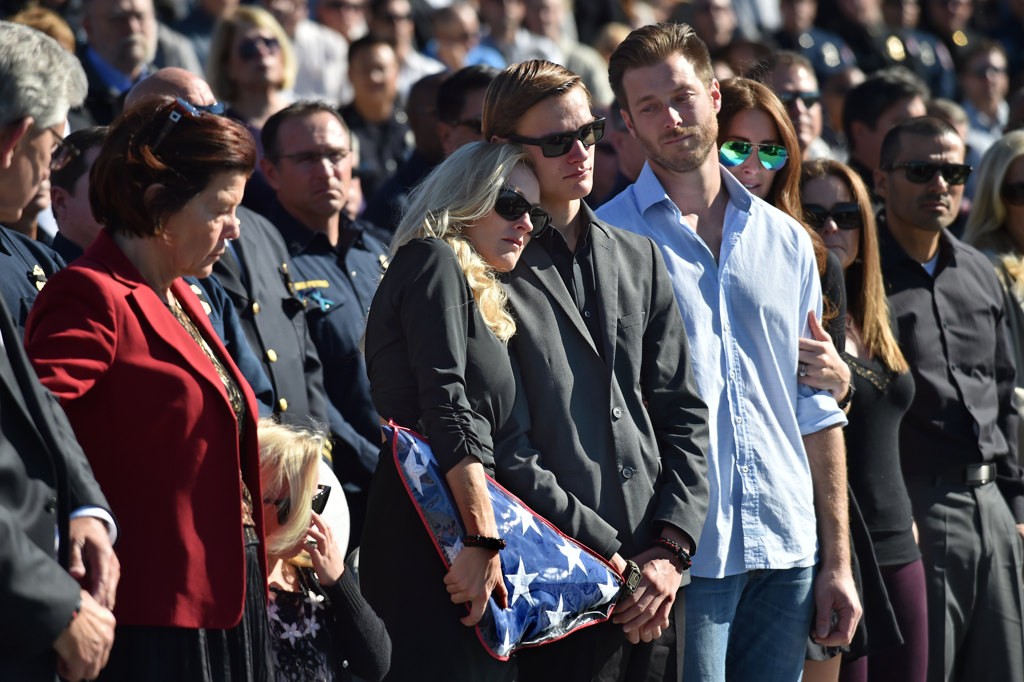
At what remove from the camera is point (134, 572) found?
3066mm

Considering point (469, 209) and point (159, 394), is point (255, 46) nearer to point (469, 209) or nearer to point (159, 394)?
point (469, 209)

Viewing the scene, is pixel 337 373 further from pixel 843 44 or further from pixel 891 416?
pixel 843 44

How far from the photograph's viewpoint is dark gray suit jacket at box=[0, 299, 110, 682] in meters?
2.55

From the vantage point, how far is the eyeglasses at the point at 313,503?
371 centimetres

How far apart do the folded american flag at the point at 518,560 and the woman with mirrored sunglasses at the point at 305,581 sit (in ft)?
1.02

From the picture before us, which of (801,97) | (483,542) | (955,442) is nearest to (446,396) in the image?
(483,542)

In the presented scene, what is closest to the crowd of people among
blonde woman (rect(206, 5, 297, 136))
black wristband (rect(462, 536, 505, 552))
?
black wristband (rect(462, 536, 505, 552))

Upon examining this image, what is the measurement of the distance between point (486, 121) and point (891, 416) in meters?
1.94

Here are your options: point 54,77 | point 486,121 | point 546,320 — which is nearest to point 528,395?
point 546,320

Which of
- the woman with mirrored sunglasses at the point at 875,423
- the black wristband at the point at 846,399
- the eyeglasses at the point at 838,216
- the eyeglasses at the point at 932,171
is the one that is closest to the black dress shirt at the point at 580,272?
the black wristband at the point at 846,399

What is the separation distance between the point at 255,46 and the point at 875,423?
4033 millimetres

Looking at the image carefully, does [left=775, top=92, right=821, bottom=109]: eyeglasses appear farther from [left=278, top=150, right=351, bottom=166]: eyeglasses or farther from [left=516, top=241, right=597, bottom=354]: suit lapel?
[left=516, top=241, right=597, bottom=354]: suit lapel

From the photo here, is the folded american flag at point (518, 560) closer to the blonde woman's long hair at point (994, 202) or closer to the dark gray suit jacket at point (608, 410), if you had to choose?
the dark gray suit jacket at point (608, 410)

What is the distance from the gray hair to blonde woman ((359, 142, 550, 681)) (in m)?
0.93
